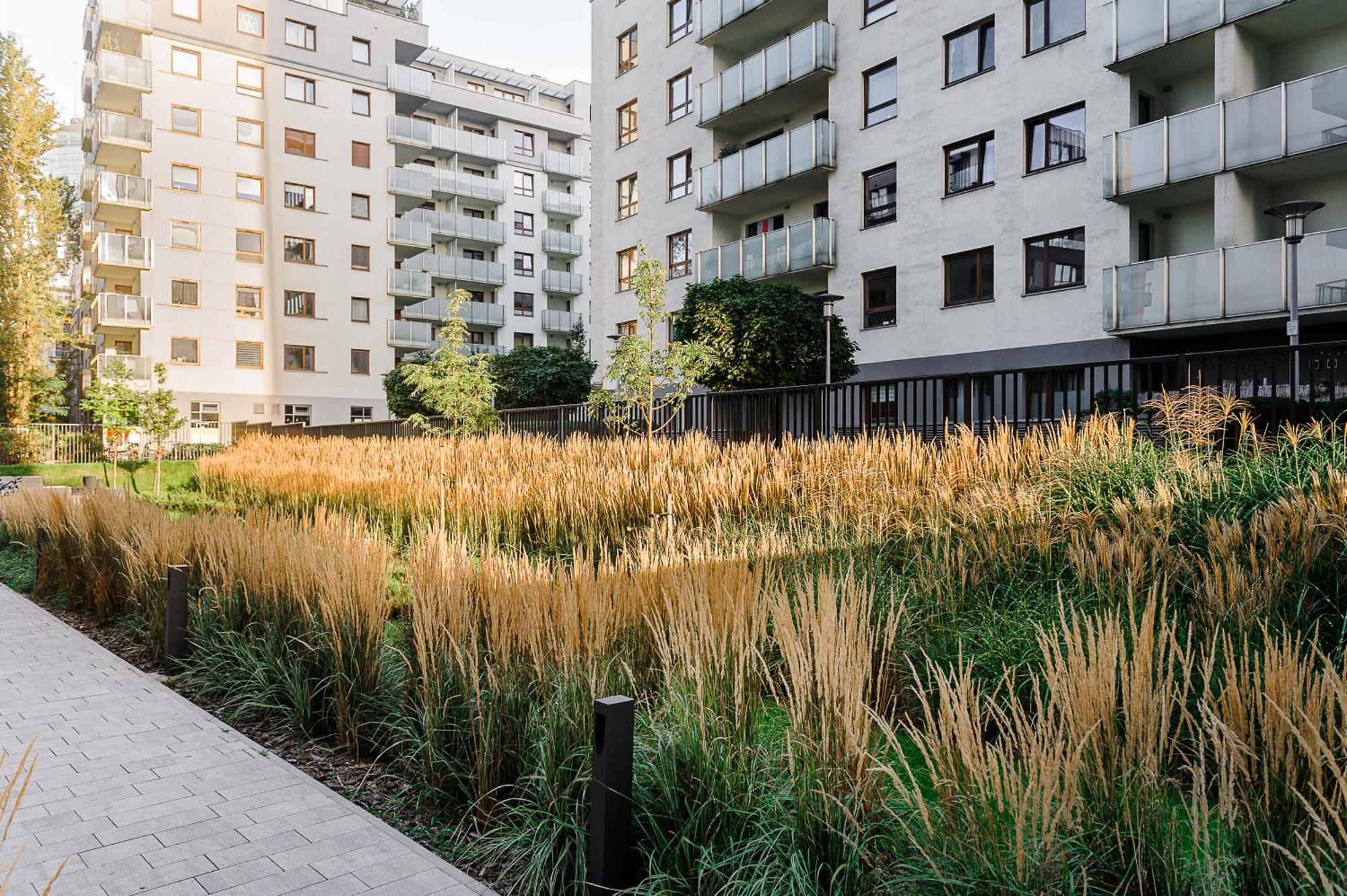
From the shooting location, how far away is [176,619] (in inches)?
241

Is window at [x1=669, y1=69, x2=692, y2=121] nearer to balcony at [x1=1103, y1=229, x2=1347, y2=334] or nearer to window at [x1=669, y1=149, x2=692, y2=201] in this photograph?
window at [x1=669, y1=149, x2=692, y2=201]

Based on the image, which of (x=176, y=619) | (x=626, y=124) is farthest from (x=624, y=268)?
(x=176, y=619)

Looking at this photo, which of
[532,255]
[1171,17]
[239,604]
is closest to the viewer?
[239,604]

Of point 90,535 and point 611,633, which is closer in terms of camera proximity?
point 611,633

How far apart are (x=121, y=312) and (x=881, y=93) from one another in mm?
32841

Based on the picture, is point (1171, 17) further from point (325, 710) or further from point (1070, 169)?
point (325, 710)

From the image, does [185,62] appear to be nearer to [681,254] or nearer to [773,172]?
[681,254]

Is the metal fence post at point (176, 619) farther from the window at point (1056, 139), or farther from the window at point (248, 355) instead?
the window at point (248, 355)

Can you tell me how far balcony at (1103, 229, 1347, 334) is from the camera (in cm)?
1662

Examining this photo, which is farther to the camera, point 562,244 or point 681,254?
point 562,244

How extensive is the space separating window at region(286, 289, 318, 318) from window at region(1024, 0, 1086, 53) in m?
35.9

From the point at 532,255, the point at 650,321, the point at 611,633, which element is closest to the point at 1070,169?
the point at 650,321

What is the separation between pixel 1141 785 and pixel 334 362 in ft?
156

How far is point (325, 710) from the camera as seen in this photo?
479 centimetres
